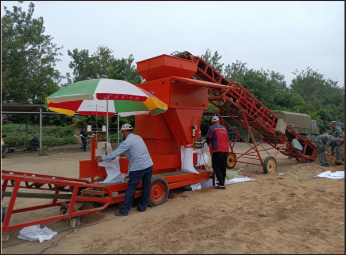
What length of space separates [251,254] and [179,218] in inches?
62.9

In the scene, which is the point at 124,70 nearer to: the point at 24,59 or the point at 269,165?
the point at 24,59

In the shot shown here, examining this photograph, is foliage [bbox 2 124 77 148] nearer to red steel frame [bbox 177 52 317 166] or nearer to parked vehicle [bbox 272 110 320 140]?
red steel frame [bbox 177 52 317 166]

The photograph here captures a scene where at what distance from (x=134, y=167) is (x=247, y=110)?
5.25 meters

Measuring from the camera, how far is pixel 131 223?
4383 mm

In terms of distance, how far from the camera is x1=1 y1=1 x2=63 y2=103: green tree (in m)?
20.2

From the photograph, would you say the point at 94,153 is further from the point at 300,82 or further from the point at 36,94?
the point at 300,82

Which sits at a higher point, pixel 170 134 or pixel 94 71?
pixel 94 71

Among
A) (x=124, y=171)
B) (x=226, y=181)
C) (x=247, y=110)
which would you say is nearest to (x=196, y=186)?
(x=226, y=181)

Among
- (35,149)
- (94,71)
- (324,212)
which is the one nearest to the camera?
(324,212)

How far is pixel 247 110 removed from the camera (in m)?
8.70

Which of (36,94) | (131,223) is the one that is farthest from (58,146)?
(131,223)

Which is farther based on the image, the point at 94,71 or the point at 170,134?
the point at 94,71

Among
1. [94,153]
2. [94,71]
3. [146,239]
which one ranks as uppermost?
[94,71]

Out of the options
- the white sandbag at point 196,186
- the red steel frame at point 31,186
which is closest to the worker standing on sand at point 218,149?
the white sandbag at point 196,186
